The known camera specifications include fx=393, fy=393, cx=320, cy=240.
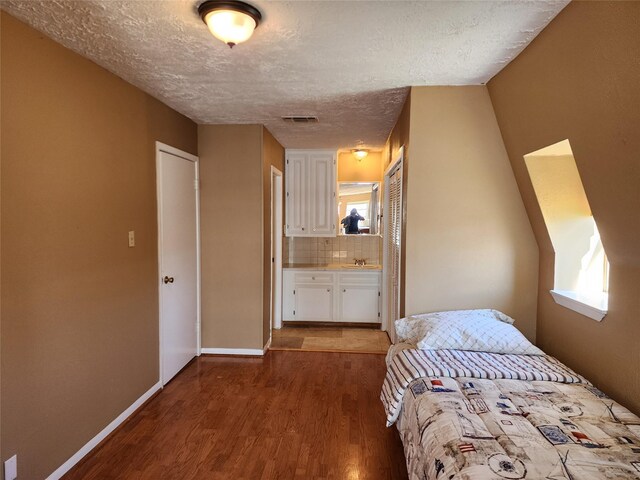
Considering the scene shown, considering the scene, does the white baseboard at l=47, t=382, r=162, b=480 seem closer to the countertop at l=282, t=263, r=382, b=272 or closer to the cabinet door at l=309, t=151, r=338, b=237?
the countertop at l=282, t=263, r=382, b=272

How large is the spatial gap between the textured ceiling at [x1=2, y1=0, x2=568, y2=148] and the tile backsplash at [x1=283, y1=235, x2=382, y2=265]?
2555mm

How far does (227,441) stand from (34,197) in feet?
5.80

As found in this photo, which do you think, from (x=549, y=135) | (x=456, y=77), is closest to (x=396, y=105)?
(x=456, y=77)

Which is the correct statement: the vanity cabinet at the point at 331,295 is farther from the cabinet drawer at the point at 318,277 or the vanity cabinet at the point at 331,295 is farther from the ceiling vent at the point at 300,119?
the ceiling vent at the point at 300,119

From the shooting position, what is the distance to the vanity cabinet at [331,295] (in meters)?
5.07

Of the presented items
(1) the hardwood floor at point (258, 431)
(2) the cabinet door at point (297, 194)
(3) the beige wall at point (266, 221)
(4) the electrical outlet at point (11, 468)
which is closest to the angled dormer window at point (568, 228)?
(1) the hardwood floor at point (258, 431)

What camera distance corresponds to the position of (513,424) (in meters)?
1.58

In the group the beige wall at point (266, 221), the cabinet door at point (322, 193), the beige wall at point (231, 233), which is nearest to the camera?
the beige wall at point (231, 233)

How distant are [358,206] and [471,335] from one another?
128 inches

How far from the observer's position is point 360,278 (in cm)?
507

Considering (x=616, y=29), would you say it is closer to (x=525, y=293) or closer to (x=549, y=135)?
(x=549, y=135)

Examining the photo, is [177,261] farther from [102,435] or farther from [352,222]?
[352,222]

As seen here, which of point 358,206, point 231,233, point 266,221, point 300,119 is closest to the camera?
point 300,119

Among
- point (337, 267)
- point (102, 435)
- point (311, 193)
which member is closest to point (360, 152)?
point (311, 193)
